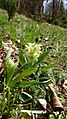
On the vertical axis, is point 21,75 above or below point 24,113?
above

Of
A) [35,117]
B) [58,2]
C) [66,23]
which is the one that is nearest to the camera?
[35,117]

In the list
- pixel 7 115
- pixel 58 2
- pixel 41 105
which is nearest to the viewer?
pixel 7 115

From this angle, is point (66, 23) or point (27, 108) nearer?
point (27, 108)

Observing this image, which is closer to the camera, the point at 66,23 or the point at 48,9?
the point at 66,23

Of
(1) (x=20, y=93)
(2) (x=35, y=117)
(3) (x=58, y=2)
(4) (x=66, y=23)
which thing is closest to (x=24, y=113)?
(2) (x=35, y=117)

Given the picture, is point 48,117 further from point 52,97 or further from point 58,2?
point 58,2

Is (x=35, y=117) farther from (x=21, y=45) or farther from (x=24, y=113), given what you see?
(x=21, y=45)

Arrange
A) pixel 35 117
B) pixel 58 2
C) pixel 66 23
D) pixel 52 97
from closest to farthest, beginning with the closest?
pixel 35 117 < pixel 52 97 < pixel 66 23 < pixel 58 2

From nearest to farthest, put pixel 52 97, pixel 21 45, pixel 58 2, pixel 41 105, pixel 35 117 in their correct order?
pixel 35 117, pixel 41 105, pixel 52 97, pixel 21 45, pixel 58 2

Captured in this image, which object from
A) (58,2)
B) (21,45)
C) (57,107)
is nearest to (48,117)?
(57,107)
